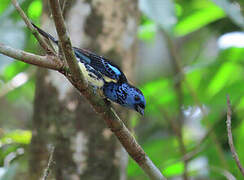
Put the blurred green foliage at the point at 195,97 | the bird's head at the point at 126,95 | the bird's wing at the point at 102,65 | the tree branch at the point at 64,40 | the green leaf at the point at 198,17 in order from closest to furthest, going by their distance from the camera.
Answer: the tree branch at the point at 64,40 < the bird's wing at the point at 102,65 < the bird's head at the point at 126,95 < the blurred green foliage at the point at 195,97 < the green leaf at the point at 198,17

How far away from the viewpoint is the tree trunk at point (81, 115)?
10.8 feet

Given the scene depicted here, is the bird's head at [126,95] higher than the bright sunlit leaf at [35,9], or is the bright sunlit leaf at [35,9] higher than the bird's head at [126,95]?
the bright sunlit leaf at [35,9]

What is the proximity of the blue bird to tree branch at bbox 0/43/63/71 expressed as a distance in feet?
2.97

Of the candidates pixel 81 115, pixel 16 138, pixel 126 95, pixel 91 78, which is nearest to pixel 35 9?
pixel 16 138

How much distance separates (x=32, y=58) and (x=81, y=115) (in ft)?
5.05

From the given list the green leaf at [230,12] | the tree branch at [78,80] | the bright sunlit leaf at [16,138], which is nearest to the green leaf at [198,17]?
the green leaf at [230,12]

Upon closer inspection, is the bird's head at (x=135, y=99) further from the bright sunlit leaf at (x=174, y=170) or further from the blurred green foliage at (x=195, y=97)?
the bright sunlit leaf at (x=174, y=170)

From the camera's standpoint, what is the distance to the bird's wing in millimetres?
2875

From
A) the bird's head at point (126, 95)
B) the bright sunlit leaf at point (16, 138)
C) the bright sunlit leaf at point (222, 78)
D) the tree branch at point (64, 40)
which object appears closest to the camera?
the tree branch at point (64, 40)

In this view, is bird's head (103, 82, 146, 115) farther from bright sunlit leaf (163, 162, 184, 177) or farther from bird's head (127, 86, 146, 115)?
bright sunlit leaf (163, 162, 184, 177)

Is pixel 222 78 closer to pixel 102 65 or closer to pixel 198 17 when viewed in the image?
pixel 198 17

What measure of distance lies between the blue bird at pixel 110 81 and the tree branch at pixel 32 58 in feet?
2.97

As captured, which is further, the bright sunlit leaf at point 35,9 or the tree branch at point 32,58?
the bright sunlit leaf at point 35,9

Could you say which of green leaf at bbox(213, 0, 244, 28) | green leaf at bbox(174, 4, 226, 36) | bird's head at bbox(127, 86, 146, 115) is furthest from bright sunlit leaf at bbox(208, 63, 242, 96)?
bird's head at bbox(127, 86, 146, 115)
